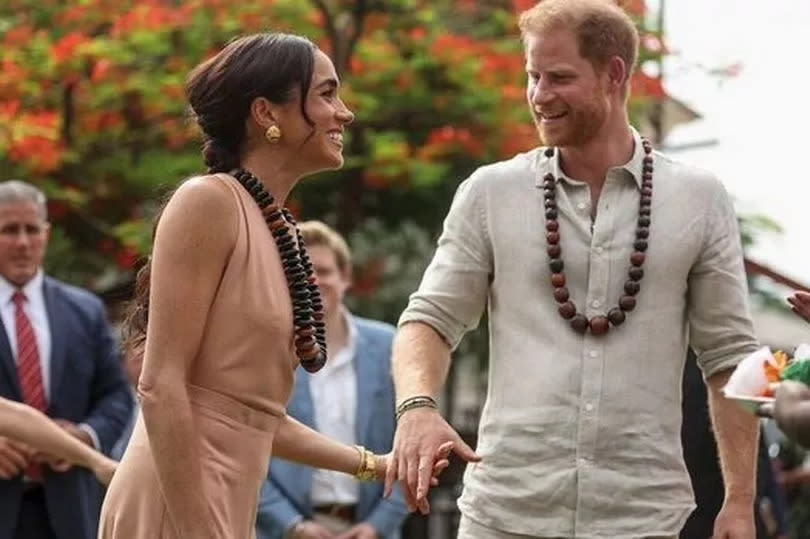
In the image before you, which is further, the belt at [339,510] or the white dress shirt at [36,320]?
the belt at [339,510]

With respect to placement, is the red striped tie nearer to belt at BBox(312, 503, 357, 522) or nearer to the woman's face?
belt at BBox(312, 503, 357, 522)

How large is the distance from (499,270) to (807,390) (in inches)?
69.6

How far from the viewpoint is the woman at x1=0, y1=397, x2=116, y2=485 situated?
22.5 feet

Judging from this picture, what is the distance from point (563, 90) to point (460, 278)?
0.58m

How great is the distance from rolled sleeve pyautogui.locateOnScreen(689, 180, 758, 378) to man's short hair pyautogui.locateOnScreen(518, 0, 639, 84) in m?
0.47

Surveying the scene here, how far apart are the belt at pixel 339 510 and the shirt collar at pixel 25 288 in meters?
1.42

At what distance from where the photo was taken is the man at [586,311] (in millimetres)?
5926

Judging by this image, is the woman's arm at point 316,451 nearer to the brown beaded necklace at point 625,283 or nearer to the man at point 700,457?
the brown beaded necklace at point 625,283

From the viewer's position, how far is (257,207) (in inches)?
207

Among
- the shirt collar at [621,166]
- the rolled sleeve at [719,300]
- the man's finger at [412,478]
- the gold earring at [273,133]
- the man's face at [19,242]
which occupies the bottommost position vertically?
the man's face at [19,242]

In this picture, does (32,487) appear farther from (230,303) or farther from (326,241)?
(230,303)

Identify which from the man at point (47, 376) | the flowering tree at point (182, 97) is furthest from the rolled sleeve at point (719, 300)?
the flowering tree at point (182, 97)

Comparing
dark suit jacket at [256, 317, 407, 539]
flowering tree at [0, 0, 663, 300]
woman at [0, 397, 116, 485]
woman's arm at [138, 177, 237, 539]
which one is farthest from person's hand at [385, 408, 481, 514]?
flowering tree at [0, 0, 663, 300]

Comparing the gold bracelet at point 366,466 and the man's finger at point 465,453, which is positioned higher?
the man's finger at point 465,453
